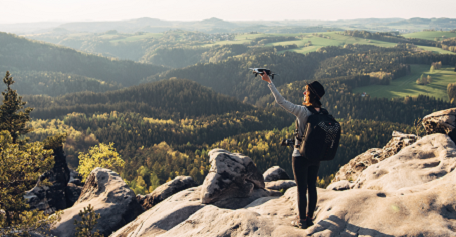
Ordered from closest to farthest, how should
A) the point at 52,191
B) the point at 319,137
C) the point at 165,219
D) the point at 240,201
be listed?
the point at 319,137 → the point at 165,219 → the point at 240,201 → the point at 52,191

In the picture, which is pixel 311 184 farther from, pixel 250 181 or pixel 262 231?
pixel 250 181

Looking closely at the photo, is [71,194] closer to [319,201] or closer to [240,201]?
[240,201]

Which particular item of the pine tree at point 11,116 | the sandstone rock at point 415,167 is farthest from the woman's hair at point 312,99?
the pine tree at point 11,116

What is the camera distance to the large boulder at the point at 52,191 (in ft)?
80.5

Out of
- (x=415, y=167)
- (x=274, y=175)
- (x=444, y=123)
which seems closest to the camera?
(x=415, y=167)

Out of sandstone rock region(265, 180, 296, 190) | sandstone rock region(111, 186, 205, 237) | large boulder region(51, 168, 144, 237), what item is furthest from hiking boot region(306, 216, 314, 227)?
large boulder region(51, 168, 144, 237)

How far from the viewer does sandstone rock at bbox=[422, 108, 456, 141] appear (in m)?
16.9

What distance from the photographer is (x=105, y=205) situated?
2102cm

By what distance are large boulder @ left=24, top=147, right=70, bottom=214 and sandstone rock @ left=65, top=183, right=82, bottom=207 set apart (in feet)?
4.41

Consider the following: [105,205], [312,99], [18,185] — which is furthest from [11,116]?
[312,99]

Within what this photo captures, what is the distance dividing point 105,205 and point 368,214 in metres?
20.1

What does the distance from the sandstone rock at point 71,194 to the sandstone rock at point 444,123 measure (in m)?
36.5

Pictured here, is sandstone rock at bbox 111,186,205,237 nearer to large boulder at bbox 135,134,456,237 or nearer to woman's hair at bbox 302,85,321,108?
large boulder at bbox 135,134,456,237

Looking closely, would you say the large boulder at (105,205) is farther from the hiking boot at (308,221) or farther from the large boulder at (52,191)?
the hiking boot at (308,221)
